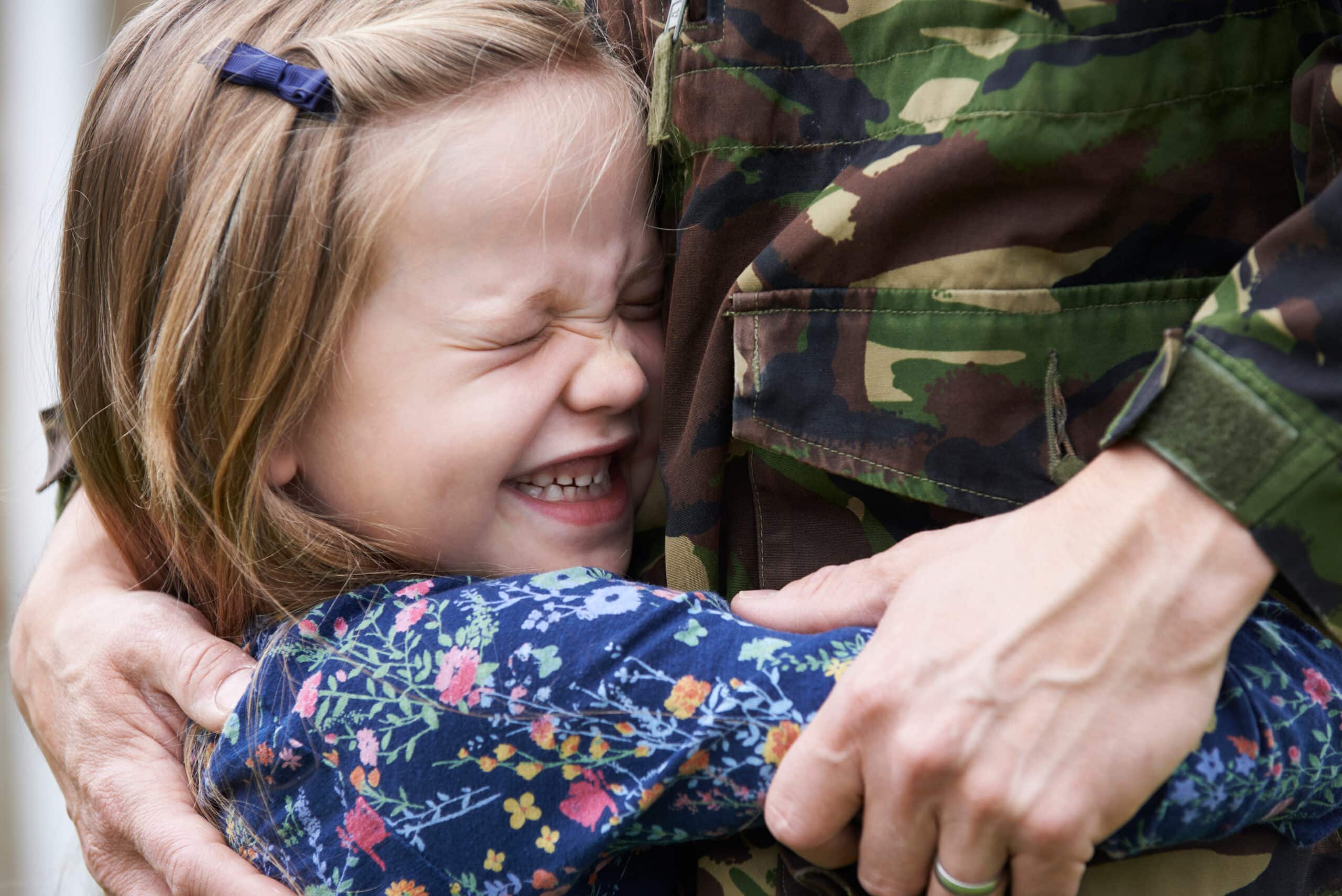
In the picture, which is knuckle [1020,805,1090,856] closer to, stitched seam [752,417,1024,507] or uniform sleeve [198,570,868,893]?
uniform sleeve [198,570,868,893]

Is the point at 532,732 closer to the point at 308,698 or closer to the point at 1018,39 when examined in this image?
the point at 308,698

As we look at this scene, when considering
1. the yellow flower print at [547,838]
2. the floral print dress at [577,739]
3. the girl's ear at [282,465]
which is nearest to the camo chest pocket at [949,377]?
the floral print dress at [577,739]

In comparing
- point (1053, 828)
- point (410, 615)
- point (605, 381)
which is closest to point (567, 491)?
point (605, 381)

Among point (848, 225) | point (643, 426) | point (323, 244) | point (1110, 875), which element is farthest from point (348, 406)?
point (1110, 875)

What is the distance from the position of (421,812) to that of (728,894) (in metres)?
0.34

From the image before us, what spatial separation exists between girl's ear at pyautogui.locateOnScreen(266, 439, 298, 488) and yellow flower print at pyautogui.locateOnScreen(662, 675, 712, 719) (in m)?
0.61

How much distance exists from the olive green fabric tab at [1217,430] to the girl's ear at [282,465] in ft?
3.17

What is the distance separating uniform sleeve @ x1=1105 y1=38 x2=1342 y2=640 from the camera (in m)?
0.81

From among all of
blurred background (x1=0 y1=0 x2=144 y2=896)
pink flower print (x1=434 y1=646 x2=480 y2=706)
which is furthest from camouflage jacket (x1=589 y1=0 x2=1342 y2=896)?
blurred background (x1=0 y1=0 x2=144 y2=896)

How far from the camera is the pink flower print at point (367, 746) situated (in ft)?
3.42

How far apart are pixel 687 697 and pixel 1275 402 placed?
1.81 ft

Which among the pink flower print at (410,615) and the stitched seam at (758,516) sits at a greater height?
the stitched seam at (758,516)

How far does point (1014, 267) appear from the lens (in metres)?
1.02

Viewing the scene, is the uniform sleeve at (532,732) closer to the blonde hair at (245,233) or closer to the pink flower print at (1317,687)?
the blonde hair at (245,233)
